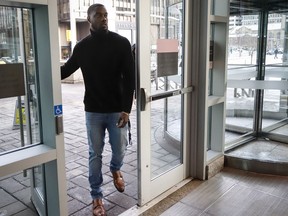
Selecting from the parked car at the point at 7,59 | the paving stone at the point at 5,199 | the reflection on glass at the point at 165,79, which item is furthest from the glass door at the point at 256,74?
the parked car at the point at 7,59

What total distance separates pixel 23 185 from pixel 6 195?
275 mm

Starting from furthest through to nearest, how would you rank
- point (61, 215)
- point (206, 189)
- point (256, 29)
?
point (256, 29), point (206, 189), point (61, 215)

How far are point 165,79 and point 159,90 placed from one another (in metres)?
0.15

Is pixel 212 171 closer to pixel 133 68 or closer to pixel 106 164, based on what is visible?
pixel 106 164

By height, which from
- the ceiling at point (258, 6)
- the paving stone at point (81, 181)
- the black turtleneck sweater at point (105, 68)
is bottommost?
the paving stone at point (81, 181)

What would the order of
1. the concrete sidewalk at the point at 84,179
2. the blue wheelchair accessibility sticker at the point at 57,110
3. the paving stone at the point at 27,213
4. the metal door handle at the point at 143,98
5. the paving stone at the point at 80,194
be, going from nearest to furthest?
the blue wheelchair accessibility sticker at the point at 57,110 → the paving stone at the point at 27,213 → the metal door handle at the point at 143,98 → the concrete sidewalk at the point at 84,179 → the paving stone at the point at 80,194

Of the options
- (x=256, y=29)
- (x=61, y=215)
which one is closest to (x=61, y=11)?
(x=256, y=29)

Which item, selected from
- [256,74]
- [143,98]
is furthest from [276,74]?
[143,98]

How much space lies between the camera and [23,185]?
2.52 m

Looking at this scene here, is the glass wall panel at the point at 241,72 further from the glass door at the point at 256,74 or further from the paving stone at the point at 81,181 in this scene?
the paving stone at the point at 81,181

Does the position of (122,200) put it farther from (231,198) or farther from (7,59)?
(7,59)

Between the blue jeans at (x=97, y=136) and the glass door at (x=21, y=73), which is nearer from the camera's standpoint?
the glass door at (x=21, y=73)

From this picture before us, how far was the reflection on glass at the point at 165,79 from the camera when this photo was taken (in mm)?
2506

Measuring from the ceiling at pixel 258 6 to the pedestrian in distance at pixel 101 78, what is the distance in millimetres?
1820
